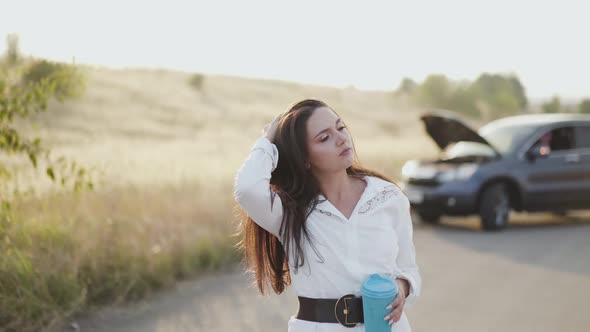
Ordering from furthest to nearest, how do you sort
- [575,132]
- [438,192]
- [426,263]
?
[575,132], [438,192], [426,263]

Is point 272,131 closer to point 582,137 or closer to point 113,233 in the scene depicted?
point 113,233

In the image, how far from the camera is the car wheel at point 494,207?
10.5m

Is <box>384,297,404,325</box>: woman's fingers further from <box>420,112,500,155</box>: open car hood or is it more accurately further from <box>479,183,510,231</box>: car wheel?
<box>479,183,510,231</box>: car wheel

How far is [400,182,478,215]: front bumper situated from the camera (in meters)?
10.4

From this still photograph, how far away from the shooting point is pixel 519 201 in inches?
432

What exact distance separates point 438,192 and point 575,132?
2648mm

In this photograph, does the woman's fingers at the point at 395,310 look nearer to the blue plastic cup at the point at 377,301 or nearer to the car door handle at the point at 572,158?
the blue plastic cup at the point at 377,301

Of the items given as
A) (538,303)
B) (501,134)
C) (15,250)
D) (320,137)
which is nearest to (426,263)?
(538,303)

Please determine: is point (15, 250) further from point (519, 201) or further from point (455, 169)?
point (519, 201)

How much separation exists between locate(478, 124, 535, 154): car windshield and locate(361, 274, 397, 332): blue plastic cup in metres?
8.82

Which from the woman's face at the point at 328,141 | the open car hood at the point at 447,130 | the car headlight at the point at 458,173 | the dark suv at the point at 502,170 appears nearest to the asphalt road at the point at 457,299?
the dark suv at the point at 502,170

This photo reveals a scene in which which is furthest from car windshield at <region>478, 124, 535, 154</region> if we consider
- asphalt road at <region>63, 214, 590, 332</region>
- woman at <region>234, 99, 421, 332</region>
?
woman at <region>234, 99, 421, 332</region>

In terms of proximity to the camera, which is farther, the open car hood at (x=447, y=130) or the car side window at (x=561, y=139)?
the car side window at (x=561, y=139)

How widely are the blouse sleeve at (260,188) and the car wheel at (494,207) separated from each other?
8.11 meters
